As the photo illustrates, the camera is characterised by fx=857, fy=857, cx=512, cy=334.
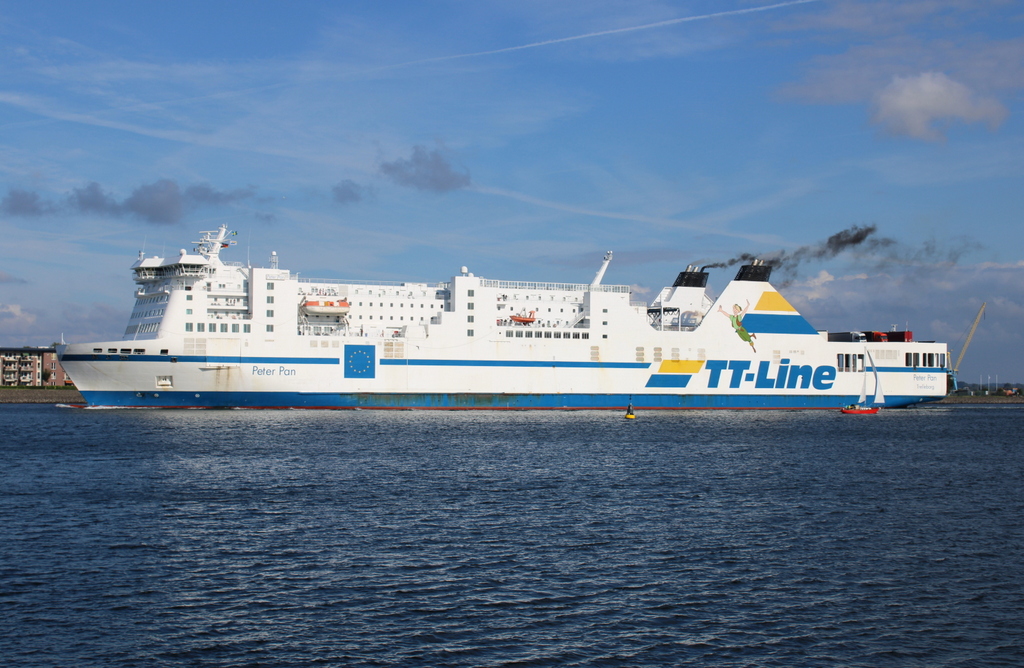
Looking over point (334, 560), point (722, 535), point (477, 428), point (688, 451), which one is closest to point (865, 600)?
point (722, 535)

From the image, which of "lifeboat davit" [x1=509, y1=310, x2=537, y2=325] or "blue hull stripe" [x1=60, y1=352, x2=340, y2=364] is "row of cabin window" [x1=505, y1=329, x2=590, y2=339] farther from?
"blue hull stripe" [x1=60, y1=352, x2=340, y2=364]

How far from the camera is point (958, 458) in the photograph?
31.6 m

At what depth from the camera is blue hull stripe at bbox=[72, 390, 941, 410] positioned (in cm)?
4509

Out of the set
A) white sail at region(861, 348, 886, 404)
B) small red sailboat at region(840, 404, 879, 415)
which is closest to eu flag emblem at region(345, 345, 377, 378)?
small red sailboat at region(840, 404, 879, 415)

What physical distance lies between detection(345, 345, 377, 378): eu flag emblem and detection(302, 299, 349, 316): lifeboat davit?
9.35ft

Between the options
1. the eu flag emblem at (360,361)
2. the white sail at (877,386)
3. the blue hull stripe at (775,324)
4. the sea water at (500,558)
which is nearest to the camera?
the sea water at (500,558)

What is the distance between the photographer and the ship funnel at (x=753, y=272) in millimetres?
55125

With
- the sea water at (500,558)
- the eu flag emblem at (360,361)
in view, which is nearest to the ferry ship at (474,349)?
the eu flag emblem at (360,361)

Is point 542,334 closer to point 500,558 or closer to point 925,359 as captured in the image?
point 925,359

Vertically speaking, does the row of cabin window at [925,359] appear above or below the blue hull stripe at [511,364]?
above

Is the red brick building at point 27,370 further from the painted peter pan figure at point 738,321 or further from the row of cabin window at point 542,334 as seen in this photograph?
the painted peter pan figure at point 738,321

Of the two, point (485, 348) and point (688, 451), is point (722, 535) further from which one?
point (485, 348)

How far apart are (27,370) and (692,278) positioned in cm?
8701

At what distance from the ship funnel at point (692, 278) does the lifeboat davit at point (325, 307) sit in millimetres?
22712
